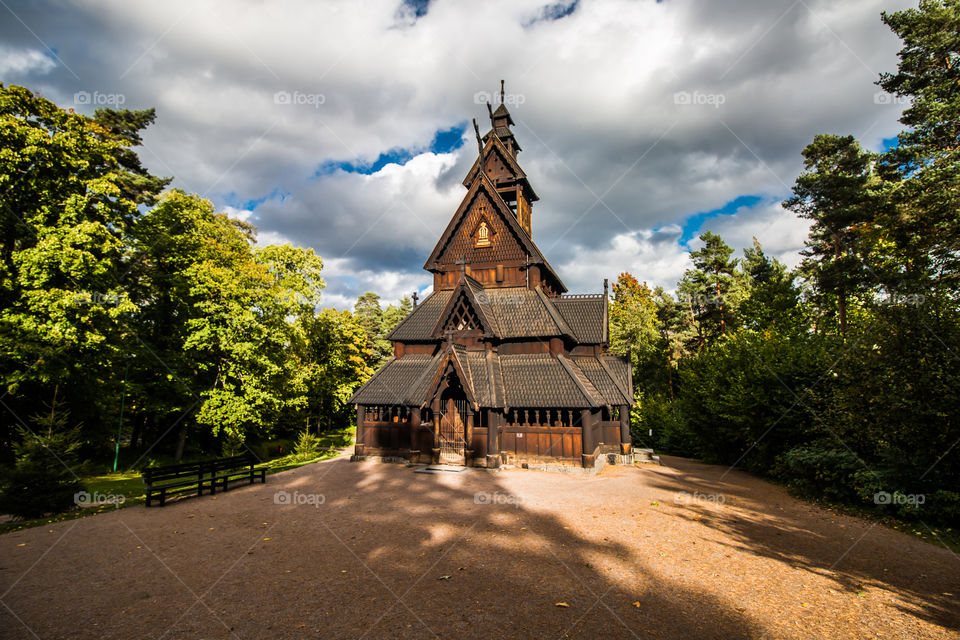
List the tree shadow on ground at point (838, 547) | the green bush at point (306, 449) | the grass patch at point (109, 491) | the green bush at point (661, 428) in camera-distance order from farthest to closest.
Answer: the green bush at point (661, 428)
the green bush at point (306, 449)
the grass patch at point (109, 491)
the tree shadow on ground at point (838, 547)

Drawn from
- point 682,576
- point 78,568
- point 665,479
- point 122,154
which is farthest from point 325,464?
point 122,154

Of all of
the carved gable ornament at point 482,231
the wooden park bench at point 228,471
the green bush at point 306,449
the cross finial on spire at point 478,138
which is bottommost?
the green bush at point 306,449

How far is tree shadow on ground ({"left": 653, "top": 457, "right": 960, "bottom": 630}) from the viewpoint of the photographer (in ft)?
20.3

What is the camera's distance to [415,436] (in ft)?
57.0

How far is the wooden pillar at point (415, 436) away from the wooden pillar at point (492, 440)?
125 inches

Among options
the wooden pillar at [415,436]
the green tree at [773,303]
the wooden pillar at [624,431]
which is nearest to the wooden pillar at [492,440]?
the wooden pillar at [415,436]

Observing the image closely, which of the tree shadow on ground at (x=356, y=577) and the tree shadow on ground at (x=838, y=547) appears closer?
the tree shadow on ground at (x=356, y=577)

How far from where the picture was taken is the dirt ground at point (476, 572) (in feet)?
17.1

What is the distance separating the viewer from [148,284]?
21297mm

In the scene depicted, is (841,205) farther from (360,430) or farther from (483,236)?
(360,430)

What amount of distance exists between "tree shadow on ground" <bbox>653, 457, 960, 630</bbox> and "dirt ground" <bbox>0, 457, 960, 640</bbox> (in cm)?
5

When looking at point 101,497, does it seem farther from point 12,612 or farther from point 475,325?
point 475,325

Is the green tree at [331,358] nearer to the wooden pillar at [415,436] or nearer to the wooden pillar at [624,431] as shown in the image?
the wooden pillar at [415,436]

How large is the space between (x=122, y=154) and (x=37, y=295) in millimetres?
16601
